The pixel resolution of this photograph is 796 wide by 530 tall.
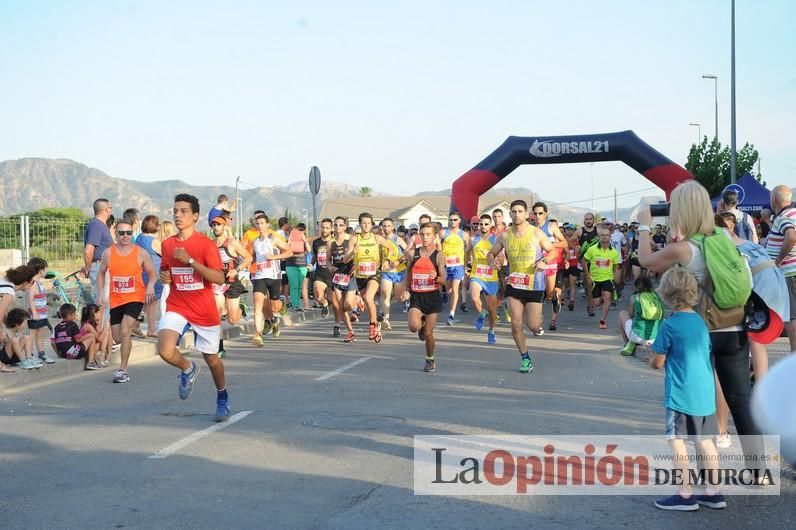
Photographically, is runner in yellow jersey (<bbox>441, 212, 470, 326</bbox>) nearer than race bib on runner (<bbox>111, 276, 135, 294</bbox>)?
No

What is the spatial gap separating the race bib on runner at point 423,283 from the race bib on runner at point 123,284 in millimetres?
3487

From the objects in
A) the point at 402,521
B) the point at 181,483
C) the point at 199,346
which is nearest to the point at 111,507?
the point at 181,483

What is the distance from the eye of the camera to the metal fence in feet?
68.1

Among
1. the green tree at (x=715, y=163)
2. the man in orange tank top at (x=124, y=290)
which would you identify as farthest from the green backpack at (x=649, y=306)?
the green tree at (x=715, y=163)

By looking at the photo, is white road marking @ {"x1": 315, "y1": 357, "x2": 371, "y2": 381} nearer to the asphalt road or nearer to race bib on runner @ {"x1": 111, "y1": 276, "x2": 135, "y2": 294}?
the asphalt road

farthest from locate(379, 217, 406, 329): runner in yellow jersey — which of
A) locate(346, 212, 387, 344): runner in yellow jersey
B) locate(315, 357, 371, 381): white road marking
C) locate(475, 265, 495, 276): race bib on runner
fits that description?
locate(315, 357, 371, 381): white road marking

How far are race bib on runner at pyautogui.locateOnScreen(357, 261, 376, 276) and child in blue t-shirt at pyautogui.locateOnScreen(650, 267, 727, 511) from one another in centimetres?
1056

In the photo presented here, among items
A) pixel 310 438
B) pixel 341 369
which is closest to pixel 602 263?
pixel 341 369

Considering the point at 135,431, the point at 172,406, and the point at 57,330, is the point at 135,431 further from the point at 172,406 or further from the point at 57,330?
the point at 57,330

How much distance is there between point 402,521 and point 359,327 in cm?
1332

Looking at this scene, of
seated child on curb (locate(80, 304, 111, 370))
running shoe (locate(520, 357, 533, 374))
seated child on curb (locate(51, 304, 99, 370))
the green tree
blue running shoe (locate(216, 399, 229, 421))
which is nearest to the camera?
blue running shoe (locate(216, 399, 229, 421))

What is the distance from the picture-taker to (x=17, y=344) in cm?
1216

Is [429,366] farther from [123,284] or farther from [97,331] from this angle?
[97,331]

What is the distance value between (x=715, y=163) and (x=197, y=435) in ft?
165
